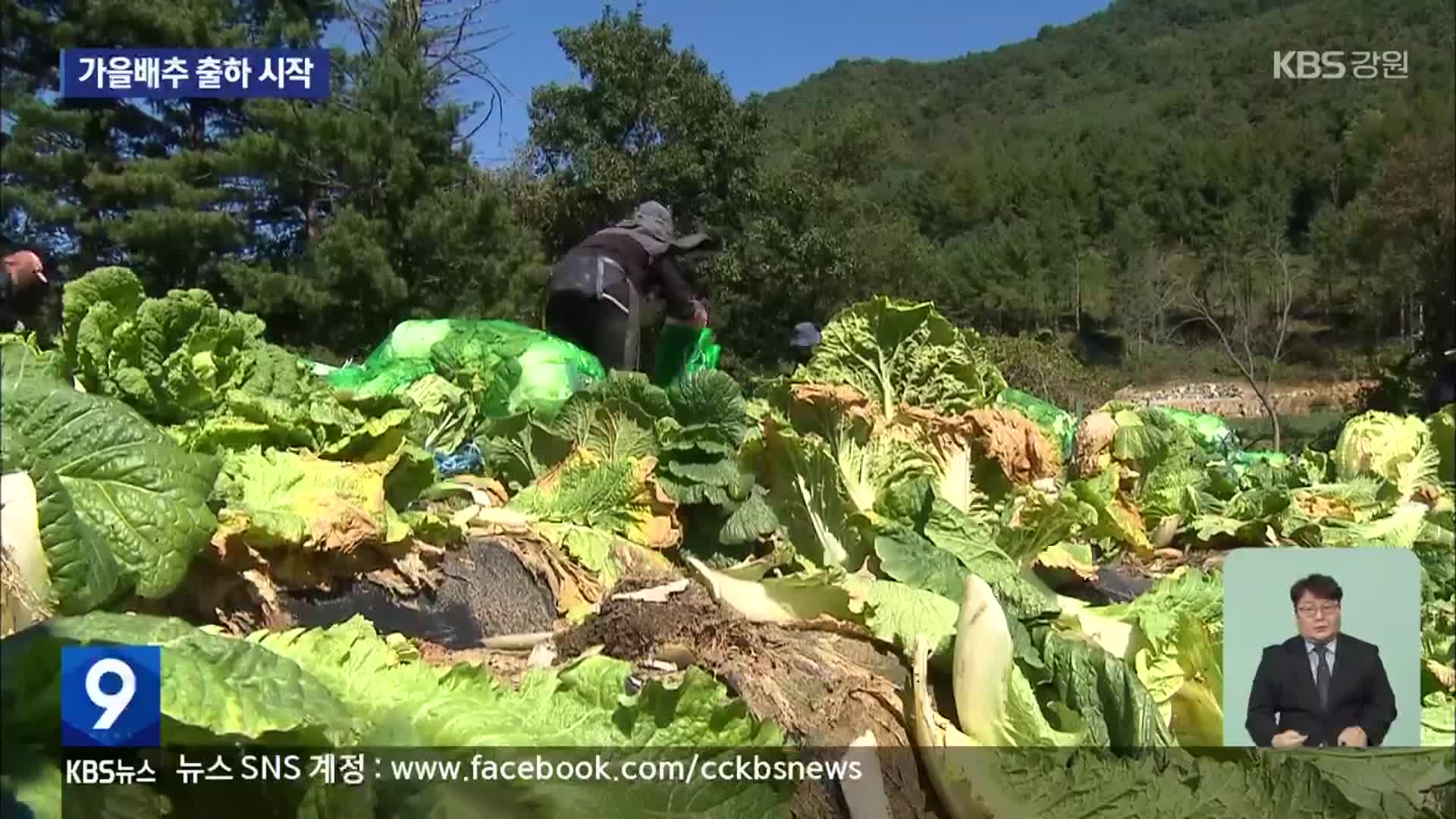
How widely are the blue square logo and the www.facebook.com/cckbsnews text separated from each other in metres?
0.05

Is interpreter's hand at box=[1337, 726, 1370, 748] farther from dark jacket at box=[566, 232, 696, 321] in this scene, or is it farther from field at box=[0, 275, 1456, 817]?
dark jacket at box=[566, 232, 696, 321]

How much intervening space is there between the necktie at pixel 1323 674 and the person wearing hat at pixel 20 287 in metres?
2.62

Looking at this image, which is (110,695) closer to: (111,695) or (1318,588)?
(111,695)

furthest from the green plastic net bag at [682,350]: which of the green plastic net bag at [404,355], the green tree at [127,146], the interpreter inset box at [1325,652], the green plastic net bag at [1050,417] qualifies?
the interpreter inset box at [1325,652]

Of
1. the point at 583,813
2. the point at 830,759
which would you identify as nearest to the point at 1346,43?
the point at 830,759

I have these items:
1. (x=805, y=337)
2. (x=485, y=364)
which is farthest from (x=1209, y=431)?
(x=485, y=364)

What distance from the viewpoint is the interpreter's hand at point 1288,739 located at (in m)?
1.92

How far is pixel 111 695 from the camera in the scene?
139 centimetres

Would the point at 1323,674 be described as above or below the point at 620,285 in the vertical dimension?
below

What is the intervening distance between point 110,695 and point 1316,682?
1860mm

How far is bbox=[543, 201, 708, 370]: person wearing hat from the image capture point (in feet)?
13.2

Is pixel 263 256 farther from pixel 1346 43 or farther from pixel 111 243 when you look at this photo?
pixel 1346 43

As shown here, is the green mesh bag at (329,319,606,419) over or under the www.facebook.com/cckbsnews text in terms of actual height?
→ over
